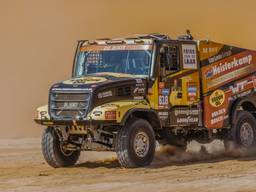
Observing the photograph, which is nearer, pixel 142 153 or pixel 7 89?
pixel 142 153

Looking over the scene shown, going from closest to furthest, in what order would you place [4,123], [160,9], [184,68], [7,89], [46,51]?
1. [184,68]
2. [4,123]
3. [7,89]
4. [46,51]
5. [160,9]

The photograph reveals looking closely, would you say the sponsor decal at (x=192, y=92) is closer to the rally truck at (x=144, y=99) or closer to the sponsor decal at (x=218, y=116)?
the rally truck at (x=144, y=99)

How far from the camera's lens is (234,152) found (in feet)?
57.3

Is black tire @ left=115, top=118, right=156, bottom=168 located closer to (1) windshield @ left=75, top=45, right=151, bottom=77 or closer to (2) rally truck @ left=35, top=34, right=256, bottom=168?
(2) rally truck @ left=35, top=34, right=256, bottom=168

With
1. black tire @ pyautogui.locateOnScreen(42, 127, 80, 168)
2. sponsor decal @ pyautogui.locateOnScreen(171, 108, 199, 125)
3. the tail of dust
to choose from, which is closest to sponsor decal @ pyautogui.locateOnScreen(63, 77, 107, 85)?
black tire @ pyautogui.locateOnScreen(42, 127, 80, 168)

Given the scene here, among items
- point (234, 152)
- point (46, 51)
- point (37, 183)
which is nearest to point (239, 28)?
point (46, 51)

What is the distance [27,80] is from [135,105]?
17.7m

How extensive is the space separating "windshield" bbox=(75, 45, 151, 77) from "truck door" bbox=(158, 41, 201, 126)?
0.35m

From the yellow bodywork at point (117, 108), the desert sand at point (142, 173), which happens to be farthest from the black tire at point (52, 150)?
the yellow bodywork at point (117, 108)

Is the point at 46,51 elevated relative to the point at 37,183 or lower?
elevated

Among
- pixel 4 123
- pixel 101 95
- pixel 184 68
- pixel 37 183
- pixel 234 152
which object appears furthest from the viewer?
pixel 4 123

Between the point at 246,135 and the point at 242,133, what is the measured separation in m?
0.16

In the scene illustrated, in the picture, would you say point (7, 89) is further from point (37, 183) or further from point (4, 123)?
point (37, 183)

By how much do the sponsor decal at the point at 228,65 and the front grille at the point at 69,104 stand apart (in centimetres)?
315
